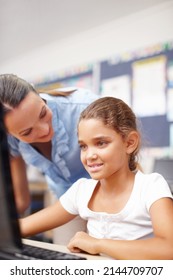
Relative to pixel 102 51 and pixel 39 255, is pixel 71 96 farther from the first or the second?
pixel 39 255

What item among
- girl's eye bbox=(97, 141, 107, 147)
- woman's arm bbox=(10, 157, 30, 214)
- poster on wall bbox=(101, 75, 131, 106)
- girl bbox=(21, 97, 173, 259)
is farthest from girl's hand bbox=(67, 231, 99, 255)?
poster on wall bbox=(101, 75, 131, 106)

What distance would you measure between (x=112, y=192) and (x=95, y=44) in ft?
1.92

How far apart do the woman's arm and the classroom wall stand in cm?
25

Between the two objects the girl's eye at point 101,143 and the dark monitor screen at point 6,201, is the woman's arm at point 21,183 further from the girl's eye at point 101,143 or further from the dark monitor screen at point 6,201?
the dark monitor screen at point 6,201

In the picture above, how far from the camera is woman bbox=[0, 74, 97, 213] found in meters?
0.97

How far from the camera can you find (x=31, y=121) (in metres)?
1.00

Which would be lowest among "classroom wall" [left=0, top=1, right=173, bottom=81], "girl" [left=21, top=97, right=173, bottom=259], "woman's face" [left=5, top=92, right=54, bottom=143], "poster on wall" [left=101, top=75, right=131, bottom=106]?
"girl" [left=21, top=97, right=173, bottom=259]

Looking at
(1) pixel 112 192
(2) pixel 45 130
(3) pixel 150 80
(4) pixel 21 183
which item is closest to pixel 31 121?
(2) pixel 45 130

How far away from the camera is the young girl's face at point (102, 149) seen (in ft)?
2.60

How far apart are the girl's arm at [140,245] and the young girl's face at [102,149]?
17 centimetres

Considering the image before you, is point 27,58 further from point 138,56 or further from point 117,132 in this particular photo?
point 117,132

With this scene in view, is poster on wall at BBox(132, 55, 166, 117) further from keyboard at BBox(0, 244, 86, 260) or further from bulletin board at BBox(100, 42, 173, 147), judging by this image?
keyboard at BBox(0, 244, 86, 260)
